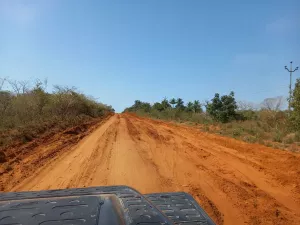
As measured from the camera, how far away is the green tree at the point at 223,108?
25.9 meters

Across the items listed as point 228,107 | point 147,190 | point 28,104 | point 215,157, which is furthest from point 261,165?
point 228,107

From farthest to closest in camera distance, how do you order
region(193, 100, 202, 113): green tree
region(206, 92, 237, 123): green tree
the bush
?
region(193, 100, 202, 113): green tree
region(206, 92, 237, 123): green tree
the bush

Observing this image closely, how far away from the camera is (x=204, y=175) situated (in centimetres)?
713

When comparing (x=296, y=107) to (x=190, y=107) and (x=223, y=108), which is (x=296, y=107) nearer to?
(x=223, y=108)

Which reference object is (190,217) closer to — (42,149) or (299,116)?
(42,149)

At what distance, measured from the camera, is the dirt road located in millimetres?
5207

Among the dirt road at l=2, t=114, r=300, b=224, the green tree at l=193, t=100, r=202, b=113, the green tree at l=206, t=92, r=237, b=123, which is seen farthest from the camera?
the green tree at l=193, t=100, r=202, b=113

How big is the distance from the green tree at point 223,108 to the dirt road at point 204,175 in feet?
50.9

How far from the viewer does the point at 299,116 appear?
45.0ft

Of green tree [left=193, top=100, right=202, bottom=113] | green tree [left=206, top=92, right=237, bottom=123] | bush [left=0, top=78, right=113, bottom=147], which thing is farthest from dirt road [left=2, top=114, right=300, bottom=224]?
green tree [left=193, top=100, right=202, bottom=113]

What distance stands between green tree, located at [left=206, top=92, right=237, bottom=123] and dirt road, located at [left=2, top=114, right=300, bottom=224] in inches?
611

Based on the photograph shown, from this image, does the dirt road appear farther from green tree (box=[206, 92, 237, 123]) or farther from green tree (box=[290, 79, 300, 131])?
green tree (box=[206, 92, 237, 123])

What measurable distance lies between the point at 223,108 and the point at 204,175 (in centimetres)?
1999

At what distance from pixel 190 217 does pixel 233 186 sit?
14.2ft
